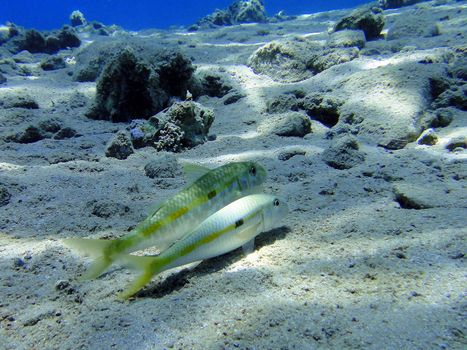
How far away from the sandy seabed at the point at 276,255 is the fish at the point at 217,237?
0.20 meters

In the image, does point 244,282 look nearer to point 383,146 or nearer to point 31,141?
point 383,146

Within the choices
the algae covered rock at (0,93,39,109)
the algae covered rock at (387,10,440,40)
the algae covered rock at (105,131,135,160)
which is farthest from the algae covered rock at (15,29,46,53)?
the algae covered rock at (387,10,440,40)

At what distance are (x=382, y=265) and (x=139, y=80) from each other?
Result: 5.47 m

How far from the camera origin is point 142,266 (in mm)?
2312

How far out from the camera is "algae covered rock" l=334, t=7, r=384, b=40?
10.8 metres

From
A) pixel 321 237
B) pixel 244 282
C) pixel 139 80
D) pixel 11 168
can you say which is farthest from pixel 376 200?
pixel 139 80

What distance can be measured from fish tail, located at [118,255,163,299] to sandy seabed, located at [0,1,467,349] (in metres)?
0.15

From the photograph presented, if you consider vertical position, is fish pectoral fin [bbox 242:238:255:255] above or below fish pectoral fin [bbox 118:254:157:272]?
below

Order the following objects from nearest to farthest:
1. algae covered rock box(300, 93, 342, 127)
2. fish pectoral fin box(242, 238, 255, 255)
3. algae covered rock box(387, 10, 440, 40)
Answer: fish pectoral fin box(242, 238, 255, 255) → algae covered rock box(300, 93, 342, 127) → algae covered rock box(387, 10, 440, 40)

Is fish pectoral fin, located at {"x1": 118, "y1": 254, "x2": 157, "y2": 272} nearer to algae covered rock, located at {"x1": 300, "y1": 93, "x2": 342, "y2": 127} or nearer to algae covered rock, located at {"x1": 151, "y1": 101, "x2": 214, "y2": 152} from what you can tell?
algae covered rock, located at {"x1": 151, "y1": 101, "x2": 214, "y2": 152}

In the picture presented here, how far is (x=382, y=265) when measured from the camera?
95.3 inches

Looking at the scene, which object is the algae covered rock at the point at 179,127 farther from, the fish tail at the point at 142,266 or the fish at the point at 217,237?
the fish tail at the point at 142,266

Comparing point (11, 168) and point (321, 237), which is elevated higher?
point (11, 168)

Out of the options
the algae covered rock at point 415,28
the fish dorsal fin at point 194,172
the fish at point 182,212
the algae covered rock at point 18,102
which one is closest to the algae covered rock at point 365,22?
the algae covered rock at point 415,28
